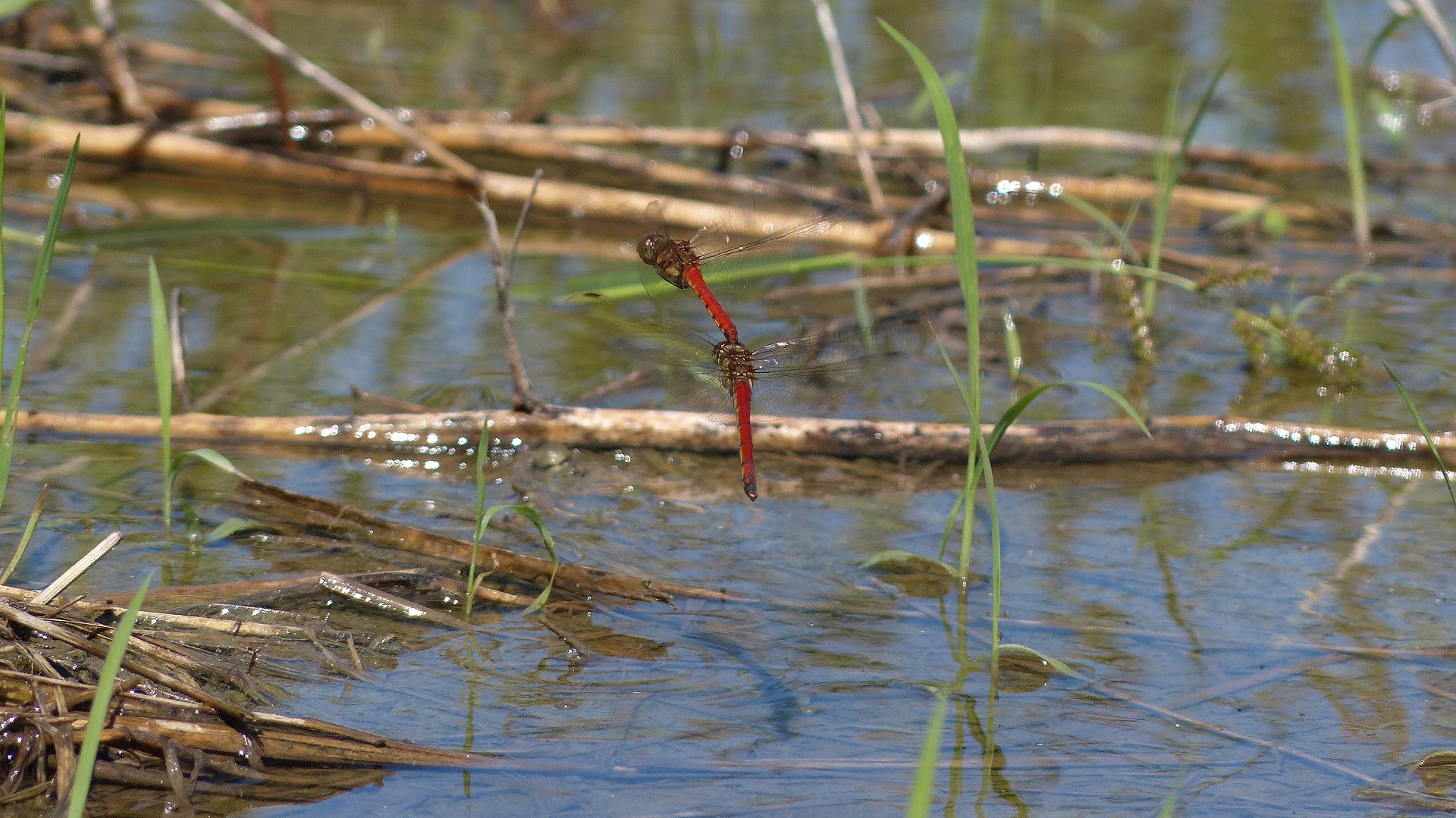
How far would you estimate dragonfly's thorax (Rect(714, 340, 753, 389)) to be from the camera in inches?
118

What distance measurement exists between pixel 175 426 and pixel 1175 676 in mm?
2441

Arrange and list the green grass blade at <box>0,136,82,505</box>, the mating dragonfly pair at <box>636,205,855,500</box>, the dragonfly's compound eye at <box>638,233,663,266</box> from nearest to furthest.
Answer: the green grass blade at <box>0,136,82,505</box> → the mating dragonfly pair at <box>636,205,855,500</box> → the dragonfly's compound eye at <box>638,233,663,266</box>

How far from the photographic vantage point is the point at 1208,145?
252 inches

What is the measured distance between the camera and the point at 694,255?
3266 millimetres

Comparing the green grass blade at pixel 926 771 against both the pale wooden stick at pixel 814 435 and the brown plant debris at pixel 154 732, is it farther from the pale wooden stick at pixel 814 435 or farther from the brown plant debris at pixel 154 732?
the pale wooden stick at pixel 814 435

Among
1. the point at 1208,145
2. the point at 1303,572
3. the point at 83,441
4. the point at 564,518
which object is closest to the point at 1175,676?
the point at 1303,572

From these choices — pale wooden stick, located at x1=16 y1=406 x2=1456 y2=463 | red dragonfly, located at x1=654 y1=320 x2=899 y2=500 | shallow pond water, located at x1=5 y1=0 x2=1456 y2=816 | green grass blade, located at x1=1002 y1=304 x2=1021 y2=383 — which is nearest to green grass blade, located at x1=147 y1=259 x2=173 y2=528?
shallow pond water, located at x1=5 y1=0 x2=1456 y2=816

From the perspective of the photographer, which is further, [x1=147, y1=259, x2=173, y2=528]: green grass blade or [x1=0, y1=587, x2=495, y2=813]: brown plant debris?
[x1=147, y1=259, x2=173, y2=528]: green grass blade

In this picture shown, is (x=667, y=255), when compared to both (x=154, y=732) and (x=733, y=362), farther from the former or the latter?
(x=154, y=732)

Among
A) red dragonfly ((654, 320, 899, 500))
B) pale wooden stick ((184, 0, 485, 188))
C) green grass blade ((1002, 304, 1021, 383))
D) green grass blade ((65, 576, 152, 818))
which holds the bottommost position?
green grass blade ((65, 576, 152, 818))

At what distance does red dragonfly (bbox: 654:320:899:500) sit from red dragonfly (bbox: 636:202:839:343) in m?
0.10

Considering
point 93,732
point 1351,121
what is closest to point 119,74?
point 93,732

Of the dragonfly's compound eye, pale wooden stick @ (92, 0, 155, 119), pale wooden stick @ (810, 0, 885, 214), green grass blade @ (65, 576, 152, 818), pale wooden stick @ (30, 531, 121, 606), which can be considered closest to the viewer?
green grass blade @ (65, 576, 152, 818)

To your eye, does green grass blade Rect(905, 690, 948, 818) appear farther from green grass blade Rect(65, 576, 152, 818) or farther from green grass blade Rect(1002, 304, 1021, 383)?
green grass blade Rect(1002, 304, 1021, 383)
